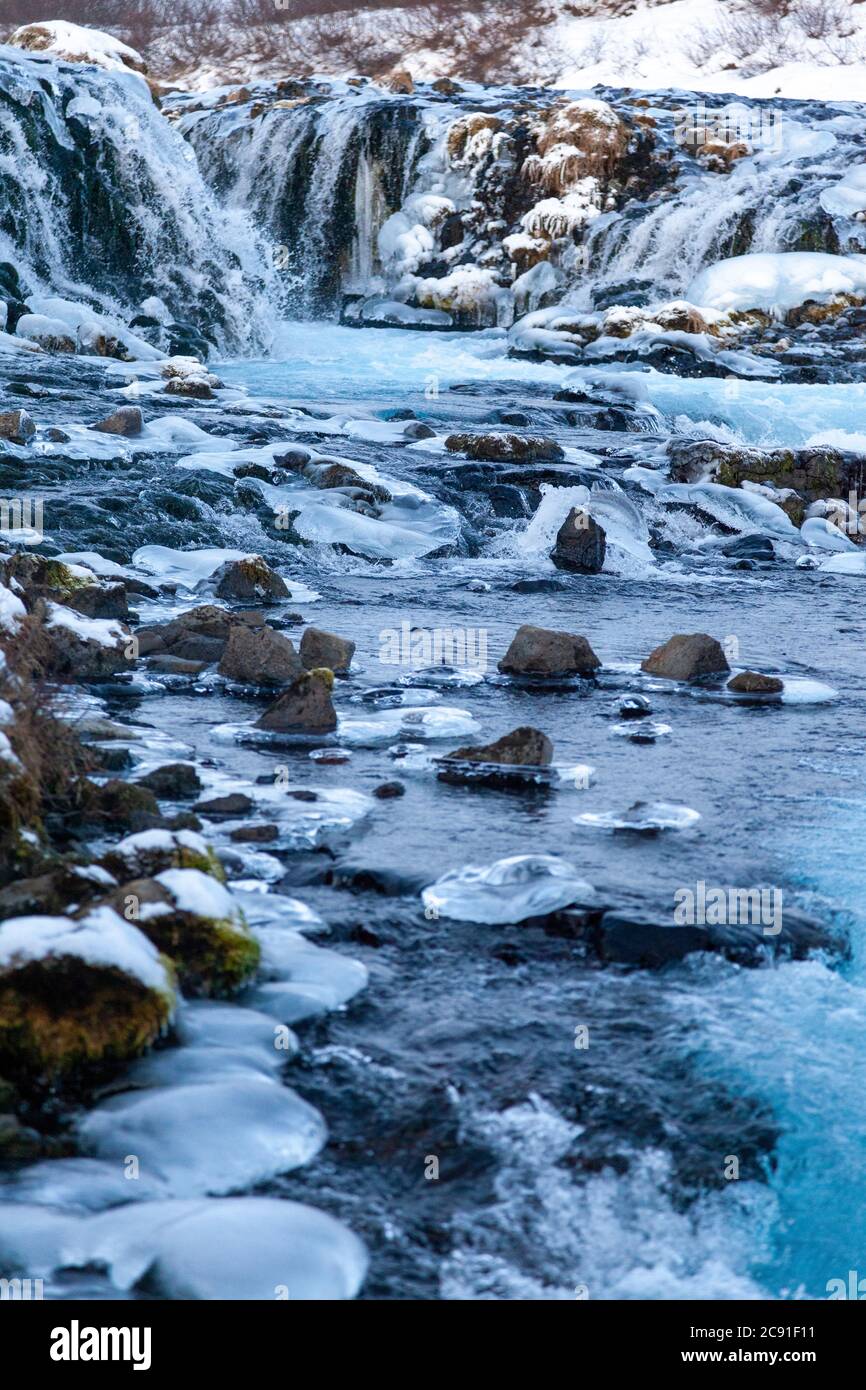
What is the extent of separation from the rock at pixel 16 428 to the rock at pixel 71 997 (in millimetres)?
7701

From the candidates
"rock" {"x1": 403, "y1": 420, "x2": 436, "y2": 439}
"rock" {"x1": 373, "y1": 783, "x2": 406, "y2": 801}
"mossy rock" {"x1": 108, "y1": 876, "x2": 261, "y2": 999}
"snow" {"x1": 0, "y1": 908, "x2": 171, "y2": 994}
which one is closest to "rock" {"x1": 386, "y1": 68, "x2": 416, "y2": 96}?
"rock" {"x1": 403, "y1": 420, "x2": 436, "y2": 439}

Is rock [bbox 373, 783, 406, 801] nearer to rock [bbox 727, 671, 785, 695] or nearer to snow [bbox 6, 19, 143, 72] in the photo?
rock [bbox 727, 671, 785, 695]

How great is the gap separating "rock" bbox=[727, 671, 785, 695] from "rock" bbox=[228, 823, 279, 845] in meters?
2.66

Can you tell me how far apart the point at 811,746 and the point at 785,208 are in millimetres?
18479

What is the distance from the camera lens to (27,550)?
7.51 m

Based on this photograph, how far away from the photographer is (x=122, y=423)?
34.3 ft

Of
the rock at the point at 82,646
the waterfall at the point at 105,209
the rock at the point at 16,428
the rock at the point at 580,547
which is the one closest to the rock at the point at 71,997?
the rock at the point at 82,646

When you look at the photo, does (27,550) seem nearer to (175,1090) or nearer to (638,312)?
(175,1090)

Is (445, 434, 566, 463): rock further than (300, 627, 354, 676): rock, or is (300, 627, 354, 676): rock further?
(445, 434, 566, 463): rock

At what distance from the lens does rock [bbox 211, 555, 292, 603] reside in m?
7.46

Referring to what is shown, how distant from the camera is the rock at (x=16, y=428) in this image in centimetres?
992

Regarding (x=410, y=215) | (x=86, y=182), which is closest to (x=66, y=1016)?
(x=86, y=182)
